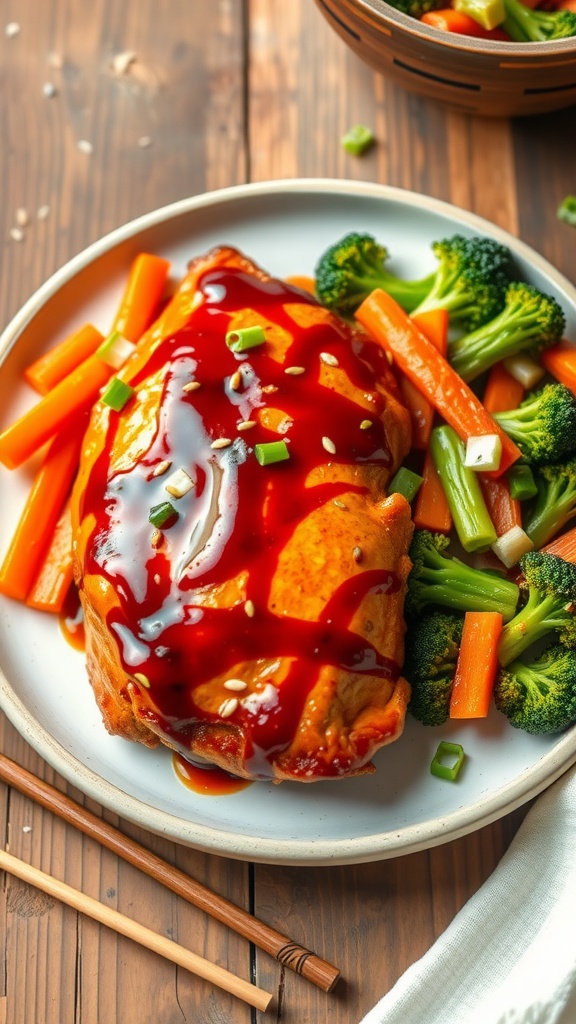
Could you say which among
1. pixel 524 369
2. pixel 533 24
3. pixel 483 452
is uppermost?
pixel 533 24

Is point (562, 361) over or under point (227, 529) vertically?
over

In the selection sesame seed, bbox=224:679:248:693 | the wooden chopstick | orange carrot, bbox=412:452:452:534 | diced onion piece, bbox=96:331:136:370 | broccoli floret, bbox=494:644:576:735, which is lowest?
the wooden chopstick

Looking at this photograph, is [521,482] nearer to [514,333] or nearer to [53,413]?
[514,333]

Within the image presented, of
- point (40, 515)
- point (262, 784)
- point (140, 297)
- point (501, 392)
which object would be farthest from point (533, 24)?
point (262, 784)

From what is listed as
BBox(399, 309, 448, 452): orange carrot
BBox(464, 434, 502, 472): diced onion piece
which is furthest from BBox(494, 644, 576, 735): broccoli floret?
BBox(399, 309, 448, 452): orange carrot

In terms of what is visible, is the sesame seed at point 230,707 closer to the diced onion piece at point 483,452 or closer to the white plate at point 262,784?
the white plate at point 262,784

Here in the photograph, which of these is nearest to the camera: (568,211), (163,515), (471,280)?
(163,515)

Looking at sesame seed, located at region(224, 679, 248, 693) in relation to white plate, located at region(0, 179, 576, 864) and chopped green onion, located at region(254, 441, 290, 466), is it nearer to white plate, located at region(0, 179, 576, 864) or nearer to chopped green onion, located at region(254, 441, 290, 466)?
white plate, located at region(0, 179, 576, 864)

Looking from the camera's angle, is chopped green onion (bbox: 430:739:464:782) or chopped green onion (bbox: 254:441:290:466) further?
chopped green onion (bbox: 430:739:464:782)
